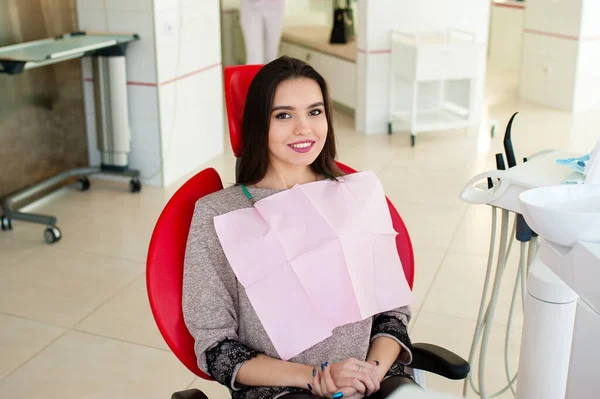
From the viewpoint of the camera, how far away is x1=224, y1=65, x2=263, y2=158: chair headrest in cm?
170

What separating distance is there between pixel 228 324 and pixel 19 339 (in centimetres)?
144

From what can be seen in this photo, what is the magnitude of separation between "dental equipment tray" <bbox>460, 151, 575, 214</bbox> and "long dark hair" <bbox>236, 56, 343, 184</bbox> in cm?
39

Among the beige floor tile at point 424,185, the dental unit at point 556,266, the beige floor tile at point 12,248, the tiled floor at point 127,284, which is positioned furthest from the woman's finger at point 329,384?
the beige floor tile at point 424,185

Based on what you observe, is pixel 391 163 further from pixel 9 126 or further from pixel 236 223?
pixel 236 223

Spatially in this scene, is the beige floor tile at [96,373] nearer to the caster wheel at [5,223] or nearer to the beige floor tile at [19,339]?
the beige floor tile at [19,339]

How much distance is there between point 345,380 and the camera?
1.41m

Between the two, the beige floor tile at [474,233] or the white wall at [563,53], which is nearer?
the beige floor tile at [474,233]

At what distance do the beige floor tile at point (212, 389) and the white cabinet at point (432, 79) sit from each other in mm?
2912

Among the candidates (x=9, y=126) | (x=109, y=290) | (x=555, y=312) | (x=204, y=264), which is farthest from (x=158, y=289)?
(x=9, y=126)

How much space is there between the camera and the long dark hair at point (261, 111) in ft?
5.34

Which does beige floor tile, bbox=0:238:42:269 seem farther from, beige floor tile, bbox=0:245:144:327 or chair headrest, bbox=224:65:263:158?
chair headrest, bbox=224:65:263:158

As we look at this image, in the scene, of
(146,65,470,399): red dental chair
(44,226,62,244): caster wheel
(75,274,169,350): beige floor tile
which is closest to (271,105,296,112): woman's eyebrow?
(146,65,470,399): red dental chair

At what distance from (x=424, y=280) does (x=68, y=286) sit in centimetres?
145

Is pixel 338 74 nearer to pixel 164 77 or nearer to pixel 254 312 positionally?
pixel 164 77
